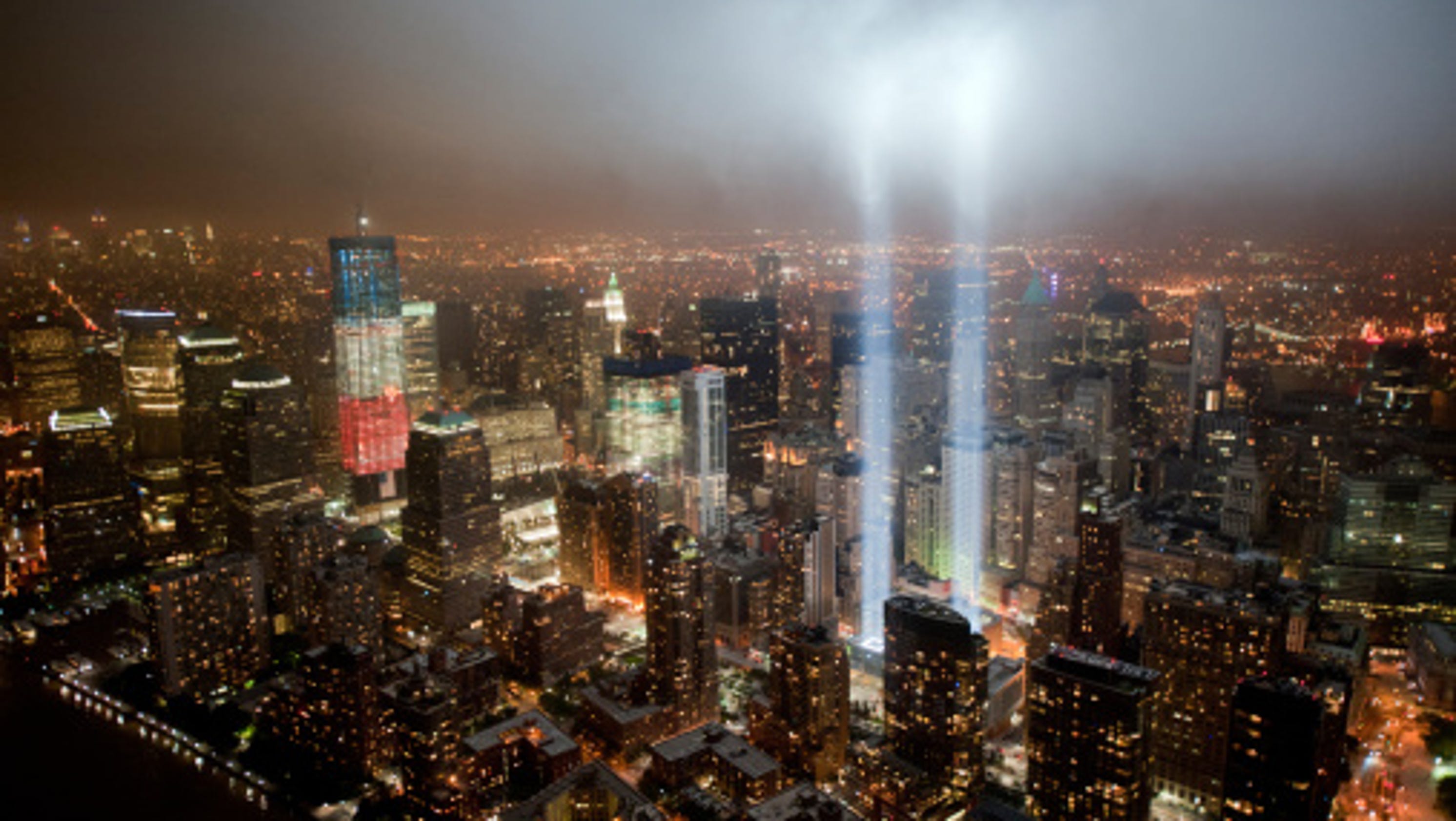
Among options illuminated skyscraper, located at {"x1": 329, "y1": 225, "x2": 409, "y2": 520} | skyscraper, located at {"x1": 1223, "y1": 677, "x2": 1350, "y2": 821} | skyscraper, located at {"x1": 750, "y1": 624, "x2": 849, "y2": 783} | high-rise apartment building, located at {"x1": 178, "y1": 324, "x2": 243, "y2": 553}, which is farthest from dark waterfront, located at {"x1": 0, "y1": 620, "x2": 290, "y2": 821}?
skyscraper, located at {"x1": 1223, "y1": 677, "x2": 1350, "y2": 821}

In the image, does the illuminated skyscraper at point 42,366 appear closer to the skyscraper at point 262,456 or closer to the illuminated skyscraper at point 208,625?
the skyscraper at point 262,456

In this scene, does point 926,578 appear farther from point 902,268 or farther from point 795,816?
point 795,816

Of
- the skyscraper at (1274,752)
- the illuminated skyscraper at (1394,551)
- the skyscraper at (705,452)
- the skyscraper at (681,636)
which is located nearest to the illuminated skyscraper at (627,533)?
the skyscraper at (705,452)

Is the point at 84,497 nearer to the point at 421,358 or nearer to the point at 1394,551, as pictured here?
the point at 421,358

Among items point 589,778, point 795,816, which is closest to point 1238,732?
point 795,816

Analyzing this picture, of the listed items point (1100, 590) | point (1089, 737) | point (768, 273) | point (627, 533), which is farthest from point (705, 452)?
point (1089, 737)

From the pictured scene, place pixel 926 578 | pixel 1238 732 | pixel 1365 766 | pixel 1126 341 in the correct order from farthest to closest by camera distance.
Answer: pixel 1126 341 → pixel 926 578 → pixel 1365 766 → pixel 1238 732
